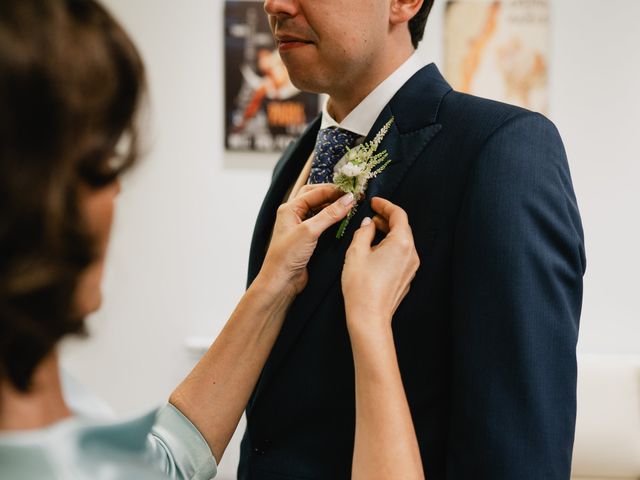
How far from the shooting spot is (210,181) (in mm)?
2846

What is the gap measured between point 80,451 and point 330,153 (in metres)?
0.78

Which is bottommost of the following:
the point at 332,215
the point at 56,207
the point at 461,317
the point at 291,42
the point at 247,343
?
the point at 247,343

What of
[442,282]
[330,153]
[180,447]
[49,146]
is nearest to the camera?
[49,146]

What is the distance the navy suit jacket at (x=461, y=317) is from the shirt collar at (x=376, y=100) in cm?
5

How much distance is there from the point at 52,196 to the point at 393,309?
575 millimetres

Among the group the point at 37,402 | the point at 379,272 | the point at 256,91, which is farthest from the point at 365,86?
the point at 256,91

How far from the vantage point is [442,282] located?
1050mm

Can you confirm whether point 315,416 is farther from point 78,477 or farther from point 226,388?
point 78,477

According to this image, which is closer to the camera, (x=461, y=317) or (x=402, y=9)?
(x=461, y=317)

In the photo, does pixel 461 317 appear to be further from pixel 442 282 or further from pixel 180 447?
pixel 180 447

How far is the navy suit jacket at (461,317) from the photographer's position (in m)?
0.95

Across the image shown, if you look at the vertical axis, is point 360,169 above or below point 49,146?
below

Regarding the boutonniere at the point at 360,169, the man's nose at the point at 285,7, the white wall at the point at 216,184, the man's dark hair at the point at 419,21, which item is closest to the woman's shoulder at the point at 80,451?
the boutonniere at the point at 360,169

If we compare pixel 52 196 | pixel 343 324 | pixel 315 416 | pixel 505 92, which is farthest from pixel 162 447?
pixel 505 92
